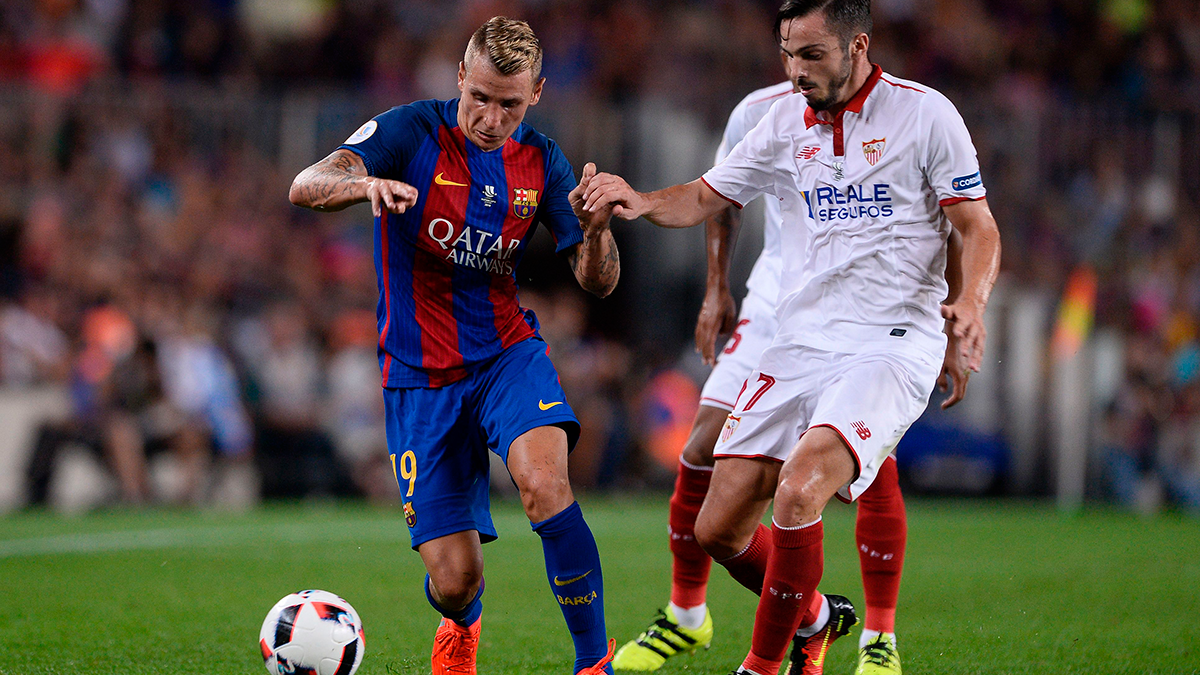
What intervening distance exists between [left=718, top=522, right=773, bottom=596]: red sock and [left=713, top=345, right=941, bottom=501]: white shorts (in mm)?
491

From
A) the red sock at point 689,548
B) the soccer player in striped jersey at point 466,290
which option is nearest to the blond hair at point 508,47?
the soccer player in striped jersey at point 466,290

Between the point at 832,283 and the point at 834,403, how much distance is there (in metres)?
0.55

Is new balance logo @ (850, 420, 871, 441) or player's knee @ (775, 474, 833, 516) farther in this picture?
new balance logo @ (850, 420, 871, 441)

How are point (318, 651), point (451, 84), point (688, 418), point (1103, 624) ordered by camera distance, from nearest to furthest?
point (318, 651) < point (1103, 624) < point (688, 418) < point (451, 84)

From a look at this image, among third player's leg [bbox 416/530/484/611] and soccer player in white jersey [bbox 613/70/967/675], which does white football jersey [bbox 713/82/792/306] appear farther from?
third player's leg [bbox 416/530/484/611]

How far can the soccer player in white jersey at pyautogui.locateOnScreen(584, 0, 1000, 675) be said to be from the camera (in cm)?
478

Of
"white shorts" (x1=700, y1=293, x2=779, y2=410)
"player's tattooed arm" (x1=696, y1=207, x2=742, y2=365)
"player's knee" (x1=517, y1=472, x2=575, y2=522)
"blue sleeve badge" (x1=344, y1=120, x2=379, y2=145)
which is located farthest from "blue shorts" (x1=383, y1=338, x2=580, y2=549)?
"player's tattooed arm" (x1=696, y1=207, x2=742, y2=365)

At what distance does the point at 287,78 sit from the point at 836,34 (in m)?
A: 12.9

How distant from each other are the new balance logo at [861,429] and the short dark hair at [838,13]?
4.74 ft

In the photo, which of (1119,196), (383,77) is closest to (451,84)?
(383,77)

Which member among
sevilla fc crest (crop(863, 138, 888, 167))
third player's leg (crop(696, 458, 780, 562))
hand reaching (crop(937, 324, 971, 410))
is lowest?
third player's leg (crop(696, 458, 780, 562))

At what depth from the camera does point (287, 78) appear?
16719mm

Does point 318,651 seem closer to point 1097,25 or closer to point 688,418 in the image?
point 688,418

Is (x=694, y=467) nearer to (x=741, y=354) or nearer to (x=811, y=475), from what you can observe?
(x=741, y=354)
